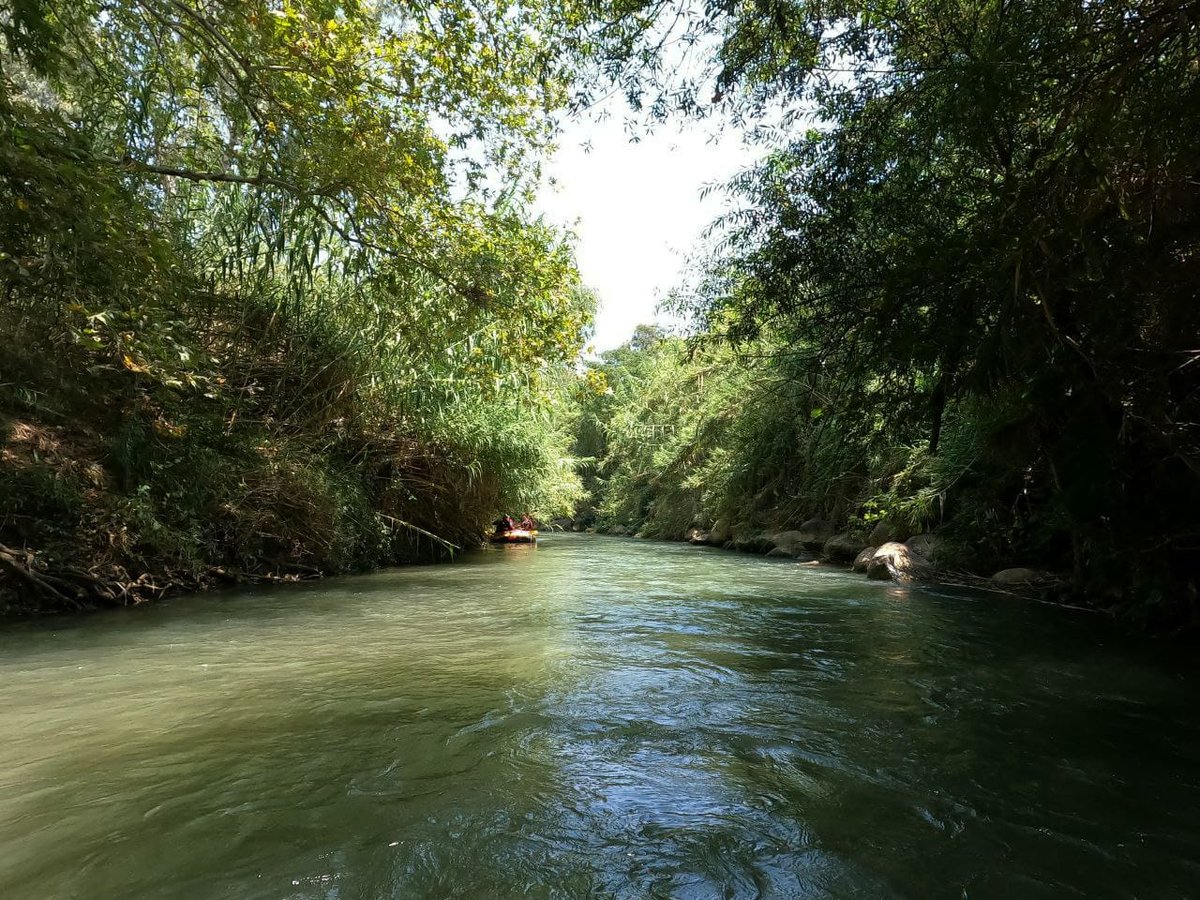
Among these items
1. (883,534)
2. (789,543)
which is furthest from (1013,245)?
(789,543)

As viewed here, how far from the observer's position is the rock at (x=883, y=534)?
36.6 feet

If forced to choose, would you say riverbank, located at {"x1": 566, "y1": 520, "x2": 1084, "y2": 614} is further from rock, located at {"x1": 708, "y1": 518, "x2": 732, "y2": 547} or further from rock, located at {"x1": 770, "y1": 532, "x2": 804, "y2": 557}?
rock, located at {"x1": 708, "y1": 518, "x2": 732, "y2": 547}

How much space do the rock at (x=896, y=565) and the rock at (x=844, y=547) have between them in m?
2.07

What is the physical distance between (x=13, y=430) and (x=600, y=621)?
6023 mm

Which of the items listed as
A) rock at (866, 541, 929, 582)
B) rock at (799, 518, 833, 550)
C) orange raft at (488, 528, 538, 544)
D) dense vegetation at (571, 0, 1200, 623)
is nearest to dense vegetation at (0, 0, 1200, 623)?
dense vegetation at (571, 0, 1200, 623)

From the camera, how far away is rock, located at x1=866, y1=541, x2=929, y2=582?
9.53m

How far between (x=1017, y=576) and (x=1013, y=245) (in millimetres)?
5672

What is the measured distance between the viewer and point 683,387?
23078mm

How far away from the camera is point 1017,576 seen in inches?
329

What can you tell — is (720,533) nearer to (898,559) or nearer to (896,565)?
(898,559)

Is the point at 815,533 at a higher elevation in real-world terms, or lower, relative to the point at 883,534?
lower

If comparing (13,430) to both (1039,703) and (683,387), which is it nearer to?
(1039,703)

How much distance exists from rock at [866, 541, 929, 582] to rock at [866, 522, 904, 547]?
100cm

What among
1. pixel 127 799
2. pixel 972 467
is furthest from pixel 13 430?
pixel 972 467
